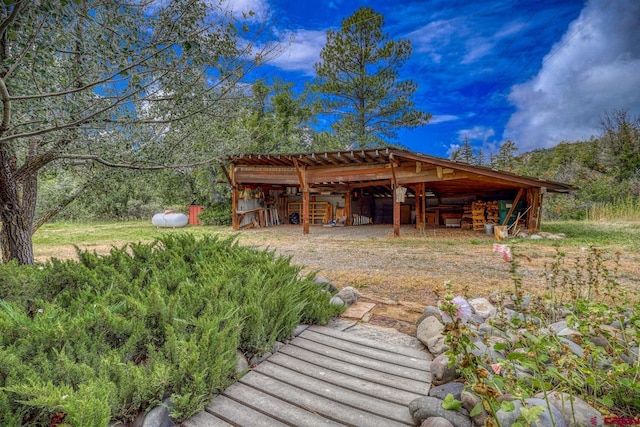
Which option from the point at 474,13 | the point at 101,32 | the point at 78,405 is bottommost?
the point at 78,405

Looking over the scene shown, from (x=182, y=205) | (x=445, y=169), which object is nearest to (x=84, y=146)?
(x=445, y=169)

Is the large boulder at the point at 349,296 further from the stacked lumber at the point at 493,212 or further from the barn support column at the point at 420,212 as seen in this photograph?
the stacked lumber at the point at 493,212

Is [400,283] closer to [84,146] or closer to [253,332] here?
[253,332]

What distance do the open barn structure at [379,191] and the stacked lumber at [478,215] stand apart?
3 centimetres

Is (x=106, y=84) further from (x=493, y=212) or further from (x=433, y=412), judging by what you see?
(x=493, y=212)

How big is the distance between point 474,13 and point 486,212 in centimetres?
688

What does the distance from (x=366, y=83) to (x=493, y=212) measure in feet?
27.1

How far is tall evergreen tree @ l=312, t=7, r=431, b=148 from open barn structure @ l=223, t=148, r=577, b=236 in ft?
11.1

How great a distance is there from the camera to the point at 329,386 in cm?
180

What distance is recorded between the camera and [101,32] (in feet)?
6.82

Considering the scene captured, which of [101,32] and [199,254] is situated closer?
[101,32]

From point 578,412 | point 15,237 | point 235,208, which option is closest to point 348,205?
point 235,208

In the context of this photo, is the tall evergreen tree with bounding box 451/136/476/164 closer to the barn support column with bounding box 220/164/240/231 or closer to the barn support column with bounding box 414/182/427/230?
the barn support column with bounding box 414/182/427/230

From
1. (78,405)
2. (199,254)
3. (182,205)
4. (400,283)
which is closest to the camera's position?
(78,405)
